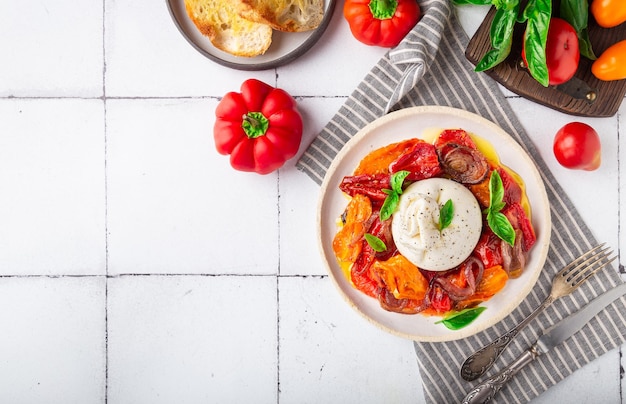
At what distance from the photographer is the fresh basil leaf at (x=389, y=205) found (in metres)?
1.93

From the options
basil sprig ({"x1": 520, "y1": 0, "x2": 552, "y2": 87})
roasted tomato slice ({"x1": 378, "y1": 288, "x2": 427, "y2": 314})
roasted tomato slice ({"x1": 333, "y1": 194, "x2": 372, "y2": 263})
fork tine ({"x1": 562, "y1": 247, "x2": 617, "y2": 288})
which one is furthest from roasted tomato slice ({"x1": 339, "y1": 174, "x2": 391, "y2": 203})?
fork tine ({"x1": 562, "y1": 247, "x2": 617, "y2": 288})

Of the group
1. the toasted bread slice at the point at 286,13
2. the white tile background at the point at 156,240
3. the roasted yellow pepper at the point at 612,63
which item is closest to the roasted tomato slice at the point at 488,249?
the white tile background at the point at 156,240

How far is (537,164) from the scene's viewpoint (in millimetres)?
2082

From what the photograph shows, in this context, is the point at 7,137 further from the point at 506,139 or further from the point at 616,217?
the point at 616,217

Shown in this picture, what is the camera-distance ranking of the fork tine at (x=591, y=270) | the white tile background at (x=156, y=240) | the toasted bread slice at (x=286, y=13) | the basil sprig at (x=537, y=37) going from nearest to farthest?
the basil sprig at (x=537, y=37) → the toasted bread slice at (x=286, y=13) → the fork tine at (x=591, y=270) → the white tile background at (x=156, y=240)

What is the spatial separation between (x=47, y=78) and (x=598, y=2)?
1.64 m

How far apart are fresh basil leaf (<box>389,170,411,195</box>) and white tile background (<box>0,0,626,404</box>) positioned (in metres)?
0.31

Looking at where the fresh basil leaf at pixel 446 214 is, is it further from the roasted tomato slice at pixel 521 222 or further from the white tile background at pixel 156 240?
the white tile background at pixel 156 240

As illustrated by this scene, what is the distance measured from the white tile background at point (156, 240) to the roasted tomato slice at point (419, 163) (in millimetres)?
298

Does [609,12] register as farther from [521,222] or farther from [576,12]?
[521,222]

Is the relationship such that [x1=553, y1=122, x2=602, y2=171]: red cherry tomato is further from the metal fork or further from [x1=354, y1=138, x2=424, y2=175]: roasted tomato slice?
[x1=354, y1=138, x2=424, y2=175]: roasted tomato slice

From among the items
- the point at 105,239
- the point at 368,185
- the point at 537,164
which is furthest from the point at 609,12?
the point at 105,239

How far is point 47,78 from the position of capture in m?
2.19

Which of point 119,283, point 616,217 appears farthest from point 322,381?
point 616,217
